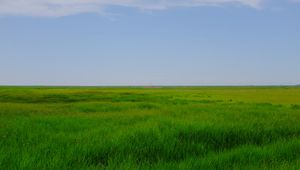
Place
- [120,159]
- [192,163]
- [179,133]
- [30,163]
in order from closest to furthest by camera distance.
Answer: [30,163] < [192,163] < [120,159] < [179,133]

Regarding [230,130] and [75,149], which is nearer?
[75,149]

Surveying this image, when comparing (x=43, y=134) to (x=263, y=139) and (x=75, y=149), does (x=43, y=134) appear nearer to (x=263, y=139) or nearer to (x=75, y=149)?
(x=75, y=149)

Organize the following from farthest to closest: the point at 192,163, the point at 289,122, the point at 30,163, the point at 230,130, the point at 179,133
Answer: the point at 289,122 → the point at 230,130 → the point at 179,133 → the point at 192,163 → the point at 30,163

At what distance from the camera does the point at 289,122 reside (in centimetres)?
1187

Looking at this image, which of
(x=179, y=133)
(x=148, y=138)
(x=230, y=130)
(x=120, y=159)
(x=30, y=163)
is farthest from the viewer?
(x=230, y=130)

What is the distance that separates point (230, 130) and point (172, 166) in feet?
13.4

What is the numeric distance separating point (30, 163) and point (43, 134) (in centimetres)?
339

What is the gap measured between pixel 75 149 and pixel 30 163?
1419 millimetres

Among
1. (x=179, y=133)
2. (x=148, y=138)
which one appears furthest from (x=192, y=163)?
(x=179, y=133)

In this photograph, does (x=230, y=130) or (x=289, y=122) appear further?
(x=289, y=122)

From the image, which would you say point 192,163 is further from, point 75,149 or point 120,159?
point 75,149

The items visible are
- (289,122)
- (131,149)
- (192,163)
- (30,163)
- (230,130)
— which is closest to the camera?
(30,163)

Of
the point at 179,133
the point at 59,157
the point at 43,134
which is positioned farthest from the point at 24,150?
the point at 179,133

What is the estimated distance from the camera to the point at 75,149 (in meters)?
6.91
